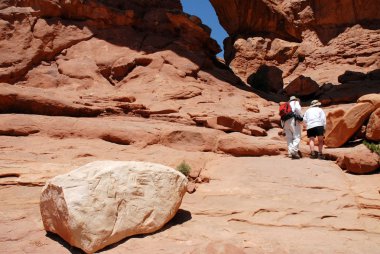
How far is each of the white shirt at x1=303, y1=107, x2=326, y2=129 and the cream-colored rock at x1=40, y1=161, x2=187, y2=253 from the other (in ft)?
18.2

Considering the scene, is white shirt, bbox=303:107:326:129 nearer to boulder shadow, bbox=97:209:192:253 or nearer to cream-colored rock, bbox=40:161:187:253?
boulder shadow, bbox=97:209:192:253

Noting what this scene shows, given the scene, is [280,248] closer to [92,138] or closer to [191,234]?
[191,234]

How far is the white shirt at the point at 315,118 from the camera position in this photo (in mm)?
10180

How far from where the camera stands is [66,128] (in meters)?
10.0

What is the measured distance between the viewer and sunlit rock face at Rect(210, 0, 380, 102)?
25653 mm

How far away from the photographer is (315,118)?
10.2 m

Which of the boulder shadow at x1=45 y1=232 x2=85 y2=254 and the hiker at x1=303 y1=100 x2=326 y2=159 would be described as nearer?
the boulder shadow at x1=45 y1=232 x2=85 y2=254

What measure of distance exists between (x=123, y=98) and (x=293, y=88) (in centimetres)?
1098

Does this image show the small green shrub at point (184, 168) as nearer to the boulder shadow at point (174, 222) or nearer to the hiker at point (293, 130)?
the boulder shadow at point (174, 222)

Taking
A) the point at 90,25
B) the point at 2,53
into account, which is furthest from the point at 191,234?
the point at 90,25

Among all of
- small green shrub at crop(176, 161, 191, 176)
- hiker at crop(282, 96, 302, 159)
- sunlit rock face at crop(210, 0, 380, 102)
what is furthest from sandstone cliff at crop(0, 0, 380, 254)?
sunlit rock face at crop(210, 0, 380, 102)

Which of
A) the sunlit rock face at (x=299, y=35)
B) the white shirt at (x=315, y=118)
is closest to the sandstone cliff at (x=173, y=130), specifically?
the white shirt at (x=315, y=118)

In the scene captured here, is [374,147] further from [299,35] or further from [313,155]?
[299,35]

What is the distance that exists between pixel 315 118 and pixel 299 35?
1931cm
